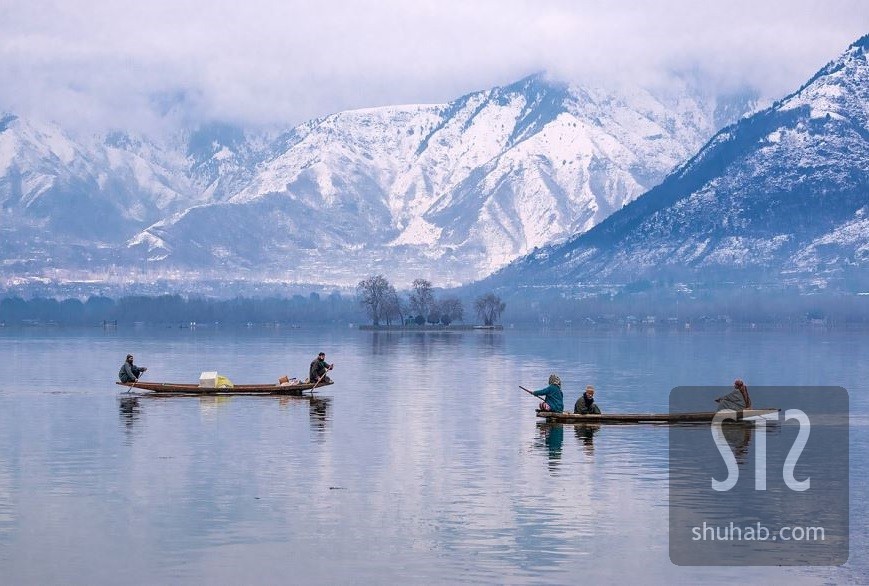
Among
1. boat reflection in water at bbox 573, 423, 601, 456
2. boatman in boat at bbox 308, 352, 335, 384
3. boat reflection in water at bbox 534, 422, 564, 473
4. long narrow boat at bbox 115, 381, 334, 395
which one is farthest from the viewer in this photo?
long narrow boat at bbox 115, 381, 334, 395

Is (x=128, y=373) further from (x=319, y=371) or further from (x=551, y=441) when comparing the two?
(x=551, y=441)

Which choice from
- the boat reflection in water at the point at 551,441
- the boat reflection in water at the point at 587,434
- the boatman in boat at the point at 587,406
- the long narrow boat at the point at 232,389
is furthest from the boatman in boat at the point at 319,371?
the boatman in boat at the point at 587,406

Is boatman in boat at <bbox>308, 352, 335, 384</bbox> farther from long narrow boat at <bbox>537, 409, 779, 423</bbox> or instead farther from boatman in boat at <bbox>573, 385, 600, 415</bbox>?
boatman in boat at <bbox>573, 385, 600, 415</bbox>

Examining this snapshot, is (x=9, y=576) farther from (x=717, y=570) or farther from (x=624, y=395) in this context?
(x=624, y=395)

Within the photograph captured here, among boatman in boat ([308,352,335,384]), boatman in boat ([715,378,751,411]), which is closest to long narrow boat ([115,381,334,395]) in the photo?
boatman in boat ([308,352,335,384])

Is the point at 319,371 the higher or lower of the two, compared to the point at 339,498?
higher

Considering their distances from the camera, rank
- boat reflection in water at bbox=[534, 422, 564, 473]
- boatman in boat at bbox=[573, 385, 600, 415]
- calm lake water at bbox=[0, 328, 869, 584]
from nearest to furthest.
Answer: calm lake water at bbox=[0, 328, 869, 584], boat reflection in water at bbox=[534, 422, 564, 473], boatman in boat at bbox=[573, 385, 600, 415]

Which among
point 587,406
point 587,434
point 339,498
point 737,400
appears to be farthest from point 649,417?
point 339,498

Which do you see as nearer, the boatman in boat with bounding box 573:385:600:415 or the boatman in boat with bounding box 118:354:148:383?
the boatman in boat with bounding box 573:385:600:415

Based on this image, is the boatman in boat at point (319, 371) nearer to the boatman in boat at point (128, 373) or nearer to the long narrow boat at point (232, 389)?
the long narrow boat at point (232, 389)

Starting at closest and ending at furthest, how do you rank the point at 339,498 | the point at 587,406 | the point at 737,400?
the point at 339,498 < the point at 587,406 < the point at 737,400

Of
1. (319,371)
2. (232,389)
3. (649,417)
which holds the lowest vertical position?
(649,417)

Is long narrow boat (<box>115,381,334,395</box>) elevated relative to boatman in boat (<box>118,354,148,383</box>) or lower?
lower

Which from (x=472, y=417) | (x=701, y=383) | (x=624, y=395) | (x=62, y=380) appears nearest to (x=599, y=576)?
(x=472, y=417)
